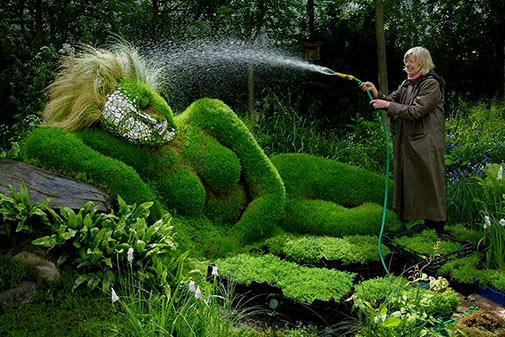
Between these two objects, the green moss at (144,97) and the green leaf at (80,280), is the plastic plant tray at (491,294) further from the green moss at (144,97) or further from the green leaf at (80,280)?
the green leaf at (80,280)

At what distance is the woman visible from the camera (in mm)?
5434

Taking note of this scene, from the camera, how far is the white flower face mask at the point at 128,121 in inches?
185

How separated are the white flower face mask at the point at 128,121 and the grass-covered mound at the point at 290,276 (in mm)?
1238

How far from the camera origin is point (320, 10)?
1007 cm

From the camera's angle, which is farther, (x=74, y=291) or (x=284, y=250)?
(x=284, y=250)

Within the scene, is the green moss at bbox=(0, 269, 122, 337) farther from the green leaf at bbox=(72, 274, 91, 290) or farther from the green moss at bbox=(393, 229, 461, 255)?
the green moss at bbox=(393, 229, 461, 255)

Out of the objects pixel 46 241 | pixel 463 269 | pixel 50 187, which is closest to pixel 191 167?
pixel 50 187

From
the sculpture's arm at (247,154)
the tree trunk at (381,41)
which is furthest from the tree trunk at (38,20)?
the tree trunk at (381,41)

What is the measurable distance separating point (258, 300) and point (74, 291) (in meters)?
1.30

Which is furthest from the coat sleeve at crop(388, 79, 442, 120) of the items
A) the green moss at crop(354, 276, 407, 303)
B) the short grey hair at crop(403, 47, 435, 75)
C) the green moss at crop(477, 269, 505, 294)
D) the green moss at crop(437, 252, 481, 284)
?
the green moss at crop(354, 276, 407, 303)

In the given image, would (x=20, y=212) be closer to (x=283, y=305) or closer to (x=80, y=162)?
(x=80, y=162)

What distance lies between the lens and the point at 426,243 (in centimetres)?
521

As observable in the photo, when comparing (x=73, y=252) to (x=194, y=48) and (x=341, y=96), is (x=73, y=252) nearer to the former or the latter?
(x=194, y=48)

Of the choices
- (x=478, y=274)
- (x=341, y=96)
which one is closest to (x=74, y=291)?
(x=478, y=274)
